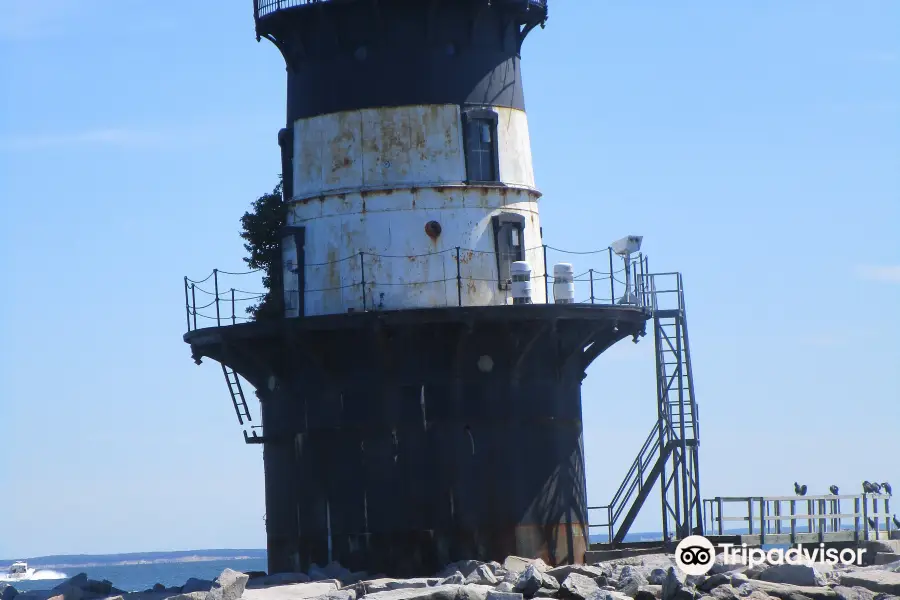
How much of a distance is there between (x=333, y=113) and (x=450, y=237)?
132 inches

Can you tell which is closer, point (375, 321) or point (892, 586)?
point (892, 586)

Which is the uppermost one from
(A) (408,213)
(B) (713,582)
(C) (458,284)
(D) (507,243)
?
(A) (408,213)

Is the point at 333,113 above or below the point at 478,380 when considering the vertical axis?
above

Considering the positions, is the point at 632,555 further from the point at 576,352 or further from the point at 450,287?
the point at 450,287

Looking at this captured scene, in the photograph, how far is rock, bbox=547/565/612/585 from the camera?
1268 inches

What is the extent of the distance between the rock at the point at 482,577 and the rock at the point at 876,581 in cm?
596

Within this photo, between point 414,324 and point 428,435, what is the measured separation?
6.90ft

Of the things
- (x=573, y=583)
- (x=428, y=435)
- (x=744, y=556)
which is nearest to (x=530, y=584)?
(x=573, y=583)

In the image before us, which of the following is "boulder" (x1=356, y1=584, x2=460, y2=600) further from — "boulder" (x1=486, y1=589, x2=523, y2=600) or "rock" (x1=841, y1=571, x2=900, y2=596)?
"rock" (x1=841, y1=571, x2=900, y2=596)

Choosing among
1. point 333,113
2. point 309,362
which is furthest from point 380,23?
point 309,362

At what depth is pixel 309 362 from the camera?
35.3 m

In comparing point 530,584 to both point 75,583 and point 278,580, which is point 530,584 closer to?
point 278,580

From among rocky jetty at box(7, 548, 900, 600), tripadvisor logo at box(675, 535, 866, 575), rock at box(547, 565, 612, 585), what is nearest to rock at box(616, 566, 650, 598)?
rocky jetty at box(7, 548, 900, 600)

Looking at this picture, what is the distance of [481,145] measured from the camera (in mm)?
35719
